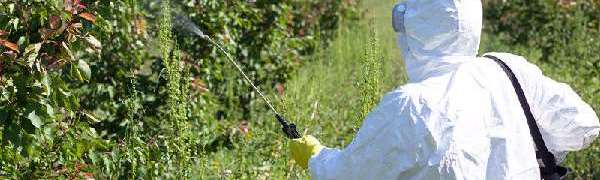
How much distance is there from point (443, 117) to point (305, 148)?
0.54 m

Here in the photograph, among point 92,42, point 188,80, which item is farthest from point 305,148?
point 92,42

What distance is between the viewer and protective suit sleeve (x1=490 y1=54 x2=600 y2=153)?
8.98 feet

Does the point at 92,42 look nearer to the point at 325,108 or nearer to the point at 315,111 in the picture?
the point at 315,111

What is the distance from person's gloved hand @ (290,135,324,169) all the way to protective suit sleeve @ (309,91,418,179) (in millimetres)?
319

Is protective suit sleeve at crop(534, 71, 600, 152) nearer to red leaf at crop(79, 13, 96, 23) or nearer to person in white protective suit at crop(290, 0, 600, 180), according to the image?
person in white protective suit at crop(290, 0, 600, 180)

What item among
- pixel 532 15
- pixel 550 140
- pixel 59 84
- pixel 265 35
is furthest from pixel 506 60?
pixel 532 15

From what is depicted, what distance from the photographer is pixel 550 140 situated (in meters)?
2.83

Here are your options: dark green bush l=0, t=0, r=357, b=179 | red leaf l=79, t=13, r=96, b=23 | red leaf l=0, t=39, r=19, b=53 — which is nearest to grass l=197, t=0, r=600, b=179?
dark green bush l=0, t=0, r=357, b=179

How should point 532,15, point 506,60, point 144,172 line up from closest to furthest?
point 506,60 → point 144,172 → point 532,15

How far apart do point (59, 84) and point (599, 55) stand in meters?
4.14

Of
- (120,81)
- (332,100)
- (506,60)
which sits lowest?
(332,100)

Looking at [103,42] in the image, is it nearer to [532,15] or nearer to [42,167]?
[42,167]

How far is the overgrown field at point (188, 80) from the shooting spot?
11.3ft

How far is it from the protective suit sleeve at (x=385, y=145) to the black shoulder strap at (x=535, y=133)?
351mm
